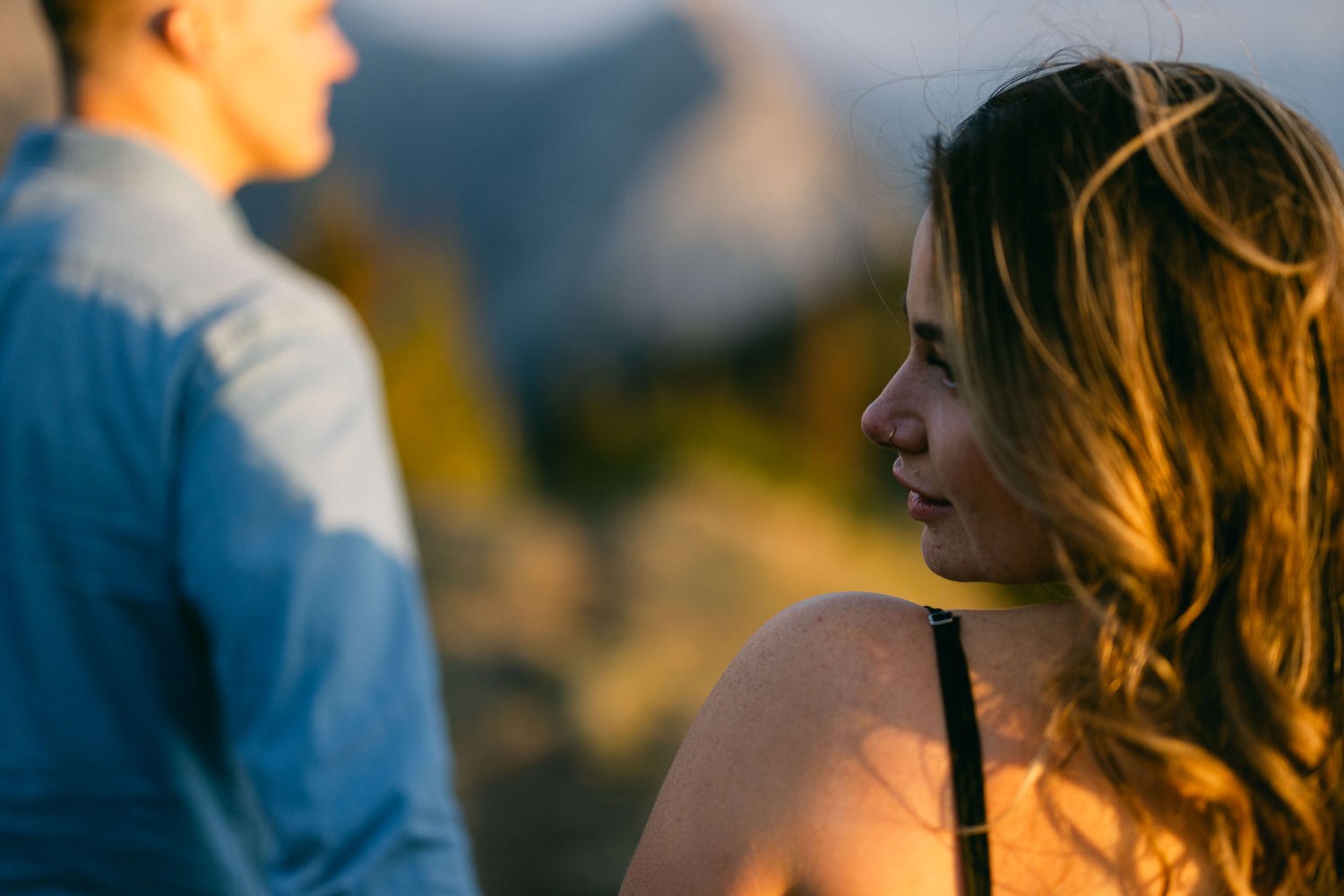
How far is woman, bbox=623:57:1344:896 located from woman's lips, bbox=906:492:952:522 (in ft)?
0.26

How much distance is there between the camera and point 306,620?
1.41 m

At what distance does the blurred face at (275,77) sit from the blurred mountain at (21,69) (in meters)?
4.84

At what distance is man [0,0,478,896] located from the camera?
55.4 inches

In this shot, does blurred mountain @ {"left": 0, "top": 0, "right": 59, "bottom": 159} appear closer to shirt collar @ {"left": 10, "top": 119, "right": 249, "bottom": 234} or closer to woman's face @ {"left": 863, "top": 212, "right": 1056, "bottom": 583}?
shirt collar @ {"left": 10, "top": 119, "right": 249, "bottom": 234}

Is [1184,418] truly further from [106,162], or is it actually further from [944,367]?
[106,162]

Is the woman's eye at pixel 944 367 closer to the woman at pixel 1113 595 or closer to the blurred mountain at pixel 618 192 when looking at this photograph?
the woman at pixel 1113 595

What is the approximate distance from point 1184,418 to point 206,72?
5.10 ft

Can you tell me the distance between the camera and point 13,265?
4.99 ft

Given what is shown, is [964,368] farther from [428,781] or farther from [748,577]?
[748,577]

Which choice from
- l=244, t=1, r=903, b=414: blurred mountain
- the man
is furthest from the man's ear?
l=244, t=1, r=903, b=414: blurred mountain

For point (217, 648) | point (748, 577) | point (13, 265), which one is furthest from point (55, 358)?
point (748, 577)

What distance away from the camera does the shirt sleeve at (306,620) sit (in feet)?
4.52

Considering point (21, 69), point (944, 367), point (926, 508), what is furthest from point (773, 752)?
point (21, 69)

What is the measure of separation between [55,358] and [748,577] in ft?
22.1
